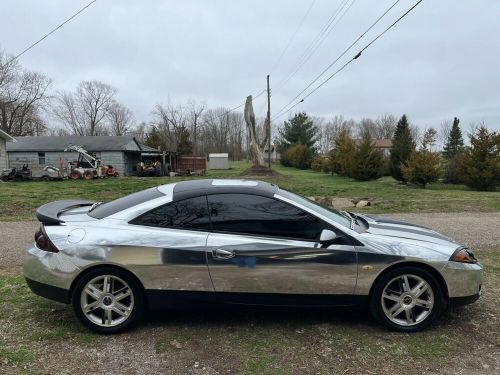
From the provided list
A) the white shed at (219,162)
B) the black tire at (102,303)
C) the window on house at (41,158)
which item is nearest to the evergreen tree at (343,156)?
the white shed at (219,162)

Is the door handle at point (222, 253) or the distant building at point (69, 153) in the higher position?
the distant building at point (69, 153)

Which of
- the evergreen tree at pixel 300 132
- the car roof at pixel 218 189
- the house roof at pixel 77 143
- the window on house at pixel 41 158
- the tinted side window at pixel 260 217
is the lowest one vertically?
the tinted side window at pixel 260 217

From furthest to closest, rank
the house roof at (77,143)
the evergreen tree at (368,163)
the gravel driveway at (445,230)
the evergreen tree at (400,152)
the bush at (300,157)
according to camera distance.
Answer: the bush at (300,157) → the house roof at (77,143) → the evergreen tree at (368,163) → the evergreen tree at (400,152) → the gravel driveway at (445,230)

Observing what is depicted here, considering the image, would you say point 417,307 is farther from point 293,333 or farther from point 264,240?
point 264,240

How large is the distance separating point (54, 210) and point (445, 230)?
774cm

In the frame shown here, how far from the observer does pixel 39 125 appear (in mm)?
68250

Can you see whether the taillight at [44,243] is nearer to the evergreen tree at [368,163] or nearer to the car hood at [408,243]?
the car hood at [408,243]

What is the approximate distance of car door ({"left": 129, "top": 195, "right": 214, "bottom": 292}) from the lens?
3.70m

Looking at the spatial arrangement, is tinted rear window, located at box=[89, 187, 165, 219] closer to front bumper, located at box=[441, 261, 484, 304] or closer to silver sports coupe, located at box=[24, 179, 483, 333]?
silver sports coupe, located at box=[24, 179, 483, 333]

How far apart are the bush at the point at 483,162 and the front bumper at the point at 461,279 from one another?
66.7 feet

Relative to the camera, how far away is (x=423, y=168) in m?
22.5

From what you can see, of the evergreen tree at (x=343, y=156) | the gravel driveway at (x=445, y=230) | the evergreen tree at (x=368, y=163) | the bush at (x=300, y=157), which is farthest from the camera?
the bush at (x=300, y=157)

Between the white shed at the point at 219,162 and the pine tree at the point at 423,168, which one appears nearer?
the pine tree at the point at 423,168

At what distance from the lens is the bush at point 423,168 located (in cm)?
2252
